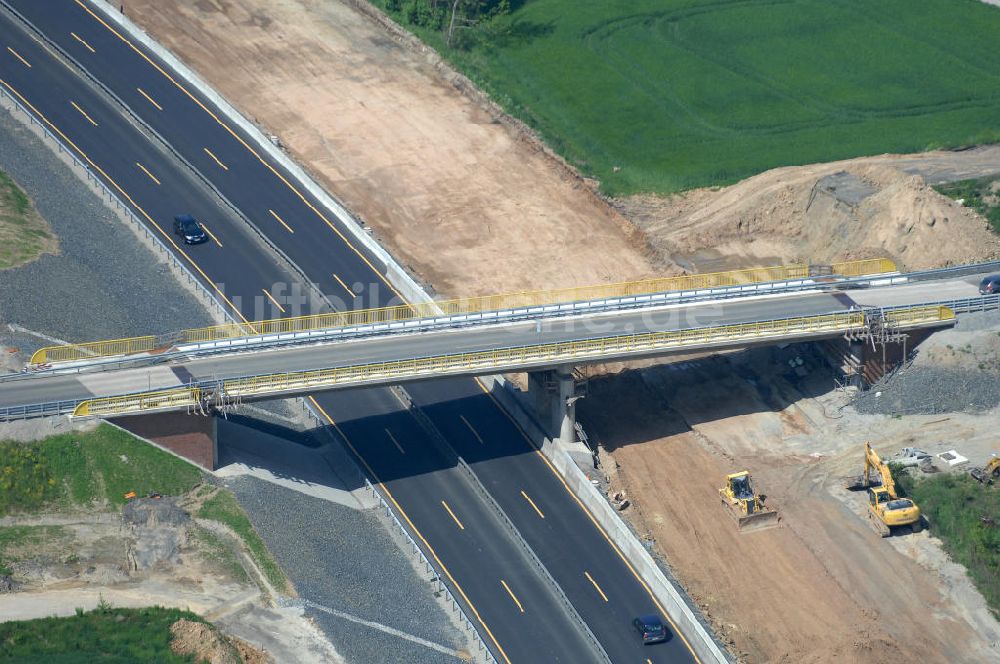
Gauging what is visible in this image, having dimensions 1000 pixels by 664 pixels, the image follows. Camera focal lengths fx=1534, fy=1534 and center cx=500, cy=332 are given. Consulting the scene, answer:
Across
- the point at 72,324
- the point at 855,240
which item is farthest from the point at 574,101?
the point at 72,324

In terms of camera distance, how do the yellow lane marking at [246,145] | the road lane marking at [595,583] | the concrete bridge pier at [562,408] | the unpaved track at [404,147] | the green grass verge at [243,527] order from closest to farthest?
the green grass verge at [243,527]
the road lane marking at [595,583]
the concrete bridge pier at [562,408]
the yellow lane marking at [246,145]
the unpaved track at [404,147]

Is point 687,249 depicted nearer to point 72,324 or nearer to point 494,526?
point 494,526

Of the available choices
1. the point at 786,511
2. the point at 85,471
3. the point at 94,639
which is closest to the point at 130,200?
the point at 85,471

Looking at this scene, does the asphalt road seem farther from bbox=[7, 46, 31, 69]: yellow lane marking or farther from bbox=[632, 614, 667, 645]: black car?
bbox=[632, 614, 667, 645]: black car

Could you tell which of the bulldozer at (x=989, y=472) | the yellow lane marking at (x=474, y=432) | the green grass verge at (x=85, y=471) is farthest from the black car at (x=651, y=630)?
the green grass verge at (x=85, y=471)

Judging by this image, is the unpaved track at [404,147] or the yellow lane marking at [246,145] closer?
the yellow lane marking at [246,145]

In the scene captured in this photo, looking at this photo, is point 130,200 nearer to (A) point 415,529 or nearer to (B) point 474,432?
(B) point 474,432

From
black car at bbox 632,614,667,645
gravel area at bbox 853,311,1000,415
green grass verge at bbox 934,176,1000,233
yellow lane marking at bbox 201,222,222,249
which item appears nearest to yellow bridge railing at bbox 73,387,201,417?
yellow lane marking at bbox 201,222,222,249

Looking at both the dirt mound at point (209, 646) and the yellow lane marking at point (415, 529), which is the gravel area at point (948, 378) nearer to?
the yellow lane marking at point (415, 529)
